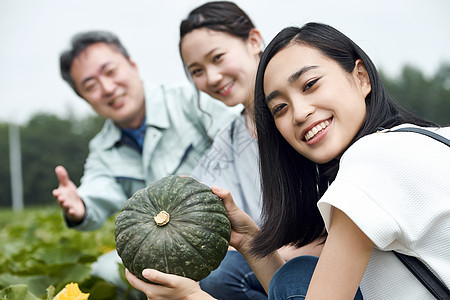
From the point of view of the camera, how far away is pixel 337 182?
1.56 m

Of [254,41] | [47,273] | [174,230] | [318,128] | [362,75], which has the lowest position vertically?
[47,273]

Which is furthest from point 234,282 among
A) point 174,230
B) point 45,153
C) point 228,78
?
point 45,153

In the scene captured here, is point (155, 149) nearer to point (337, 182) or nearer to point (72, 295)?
point (72, 295)

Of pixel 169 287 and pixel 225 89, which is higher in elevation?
pixel 225 89

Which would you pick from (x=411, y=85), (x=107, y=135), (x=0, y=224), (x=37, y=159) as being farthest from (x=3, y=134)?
(x=107, y=135)

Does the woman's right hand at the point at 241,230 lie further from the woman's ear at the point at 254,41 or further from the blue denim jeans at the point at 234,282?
the woman's ear at the point at 254,41

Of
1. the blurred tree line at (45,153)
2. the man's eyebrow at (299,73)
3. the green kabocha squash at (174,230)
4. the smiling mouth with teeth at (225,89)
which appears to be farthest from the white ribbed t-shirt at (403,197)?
the blurred tree line at (45,153)

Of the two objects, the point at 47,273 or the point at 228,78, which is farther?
the point at 228,78

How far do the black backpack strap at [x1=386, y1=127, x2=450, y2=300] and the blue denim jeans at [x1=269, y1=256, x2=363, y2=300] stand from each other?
42 centimetres

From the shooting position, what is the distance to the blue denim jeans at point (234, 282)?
255 cm

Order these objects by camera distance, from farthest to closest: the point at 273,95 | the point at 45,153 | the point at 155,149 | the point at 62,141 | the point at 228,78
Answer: the point at 62,141, the point at 45,153, the point at 155,149, the point at 228,78, the point at 273,95

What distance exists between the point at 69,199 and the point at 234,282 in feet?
5.05

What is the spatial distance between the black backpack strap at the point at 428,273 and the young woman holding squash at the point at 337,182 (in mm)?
26

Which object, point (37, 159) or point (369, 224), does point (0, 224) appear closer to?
point (369, 224)
